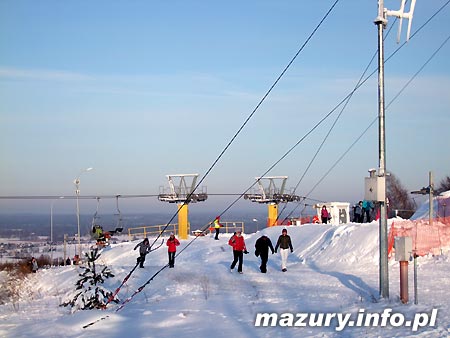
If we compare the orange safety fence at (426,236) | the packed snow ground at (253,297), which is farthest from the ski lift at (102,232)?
the orange safety fence at (426,236)

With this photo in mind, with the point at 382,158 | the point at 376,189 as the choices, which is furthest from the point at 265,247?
the point at 382,158

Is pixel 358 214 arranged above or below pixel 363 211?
below

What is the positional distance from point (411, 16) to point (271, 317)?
835 centimetres

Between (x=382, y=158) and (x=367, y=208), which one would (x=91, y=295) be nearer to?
(x=382, y=158)

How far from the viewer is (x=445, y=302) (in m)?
13.8

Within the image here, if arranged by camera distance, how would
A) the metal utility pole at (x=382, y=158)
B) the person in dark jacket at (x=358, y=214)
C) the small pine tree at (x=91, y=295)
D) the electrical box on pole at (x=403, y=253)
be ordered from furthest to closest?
the person in dark jacket at (x=358, y=214)
the small pine tree at (x=91, y=295)
the metal utility pole at (x=382, y=158)
the electrical box on pole at (x=403, y=253)

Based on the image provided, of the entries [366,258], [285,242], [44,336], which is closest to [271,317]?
[44,336]

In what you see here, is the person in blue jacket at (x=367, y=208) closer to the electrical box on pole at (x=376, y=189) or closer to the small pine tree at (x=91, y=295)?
the electrical box on pole at (x=376, y=189)
